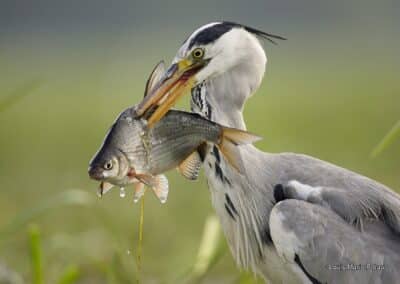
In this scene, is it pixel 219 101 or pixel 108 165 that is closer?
pixel 108 165

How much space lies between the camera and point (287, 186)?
430 cm

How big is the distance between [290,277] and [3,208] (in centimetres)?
569

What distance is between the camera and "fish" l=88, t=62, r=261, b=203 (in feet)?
11.8

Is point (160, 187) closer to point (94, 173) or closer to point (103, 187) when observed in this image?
point (103, 187)

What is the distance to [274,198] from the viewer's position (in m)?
4.36

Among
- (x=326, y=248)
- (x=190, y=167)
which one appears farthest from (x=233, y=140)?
(x=326, y=248)

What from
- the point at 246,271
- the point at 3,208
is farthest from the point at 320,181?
the point at 3,208

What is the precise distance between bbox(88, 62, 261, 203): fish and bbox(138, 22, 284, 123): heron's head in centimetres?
18

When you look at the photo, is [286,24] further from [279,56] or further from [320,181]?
[320,181]

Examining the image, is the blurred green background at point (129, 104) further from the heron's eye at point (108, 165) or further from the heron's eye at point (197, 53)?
the heron's eye at point (108, 165)

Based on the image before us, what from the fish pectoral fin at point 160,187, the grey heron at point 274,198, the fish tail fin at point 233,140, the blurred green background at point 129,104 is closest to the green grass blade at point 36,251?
the blurred green background at point 129,104

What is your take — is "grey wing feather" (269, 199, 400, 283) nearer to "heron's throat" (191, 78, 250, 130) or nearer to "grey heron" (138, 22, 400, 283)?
"grey heron" (138, 22, 400, 283)

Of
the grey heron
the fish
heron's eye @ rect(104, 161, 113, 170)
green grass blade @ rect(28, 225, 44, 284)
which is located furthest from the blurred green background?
heron's eye @ rect(104, 161, 113, 170)

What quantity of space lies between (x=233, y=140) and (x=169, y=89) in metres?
0.43
